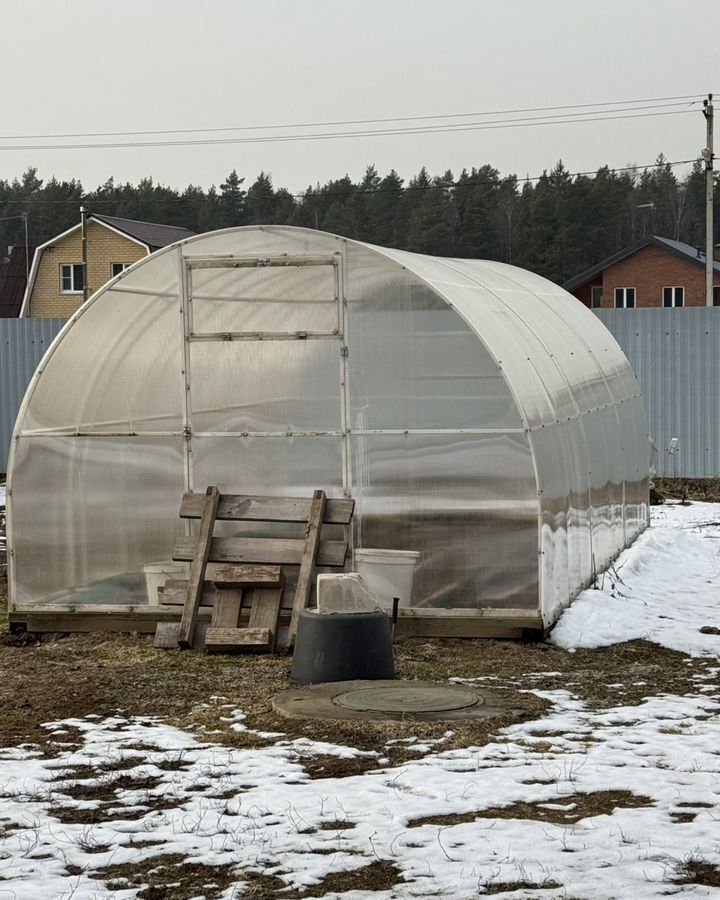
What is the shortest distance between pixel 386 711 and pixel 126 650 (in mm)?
2953

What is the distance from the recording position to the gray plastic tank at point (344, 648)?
29.4 ft

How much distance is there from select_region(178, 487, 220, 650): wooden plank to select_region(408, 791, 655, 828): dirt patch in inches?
175

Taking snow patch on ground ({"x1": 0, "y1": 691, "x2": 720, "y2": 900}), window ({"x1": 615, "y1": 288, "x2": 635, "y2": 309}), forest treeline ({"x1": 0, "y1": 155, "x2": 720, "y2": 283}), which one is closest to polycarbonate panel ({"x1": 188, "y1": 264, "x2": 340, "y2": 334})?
snow patch on ground ({"x1": 0, "y1": 691, "x2": 720, "y2": 900})

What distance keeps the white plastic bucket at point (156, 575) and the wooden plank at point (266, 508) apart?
17.7 inches

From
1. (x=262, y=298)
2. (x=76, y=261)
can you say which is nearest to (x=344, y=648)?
(x=262, y=298)

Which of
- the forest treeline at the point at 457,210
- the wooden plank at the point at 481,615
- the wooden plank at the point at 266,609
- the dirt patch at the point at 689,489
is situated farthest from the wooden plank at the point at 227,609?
the forest treeline at the point at 457,210

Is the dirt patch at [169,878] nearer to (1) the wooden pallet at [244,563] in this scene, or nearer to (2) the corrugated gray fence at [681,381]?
(1) the wooden pallet at [244,563]

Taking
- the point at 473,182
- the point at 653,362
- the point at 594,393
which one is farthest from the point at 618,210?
the point at 594,393

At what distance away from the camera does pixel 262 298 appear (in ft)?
37.2

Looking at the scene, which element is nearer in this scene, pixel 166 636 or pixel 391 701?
pixel 391 701

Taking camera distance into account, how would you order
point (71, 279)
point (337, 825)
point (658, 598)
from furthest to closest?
point (71, 279), point (658, 598), point (337, 825)

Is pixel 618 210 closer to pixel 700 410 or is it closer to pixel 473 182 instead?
pixel 473 182

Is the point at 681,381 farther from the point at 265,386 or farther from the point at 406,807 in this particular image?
the point at 406,807

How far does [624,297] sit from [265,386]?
4655cm
